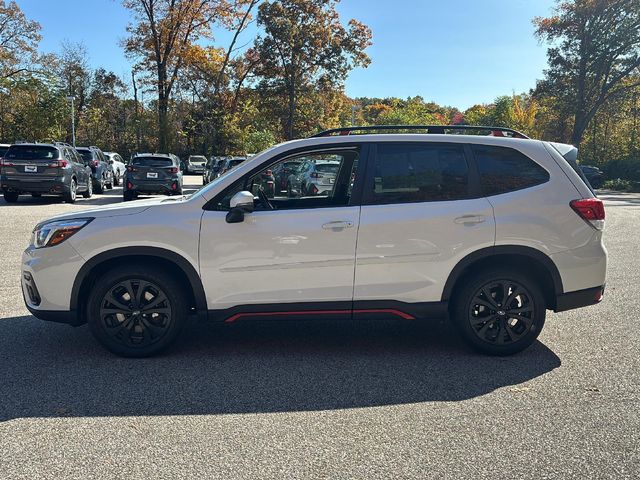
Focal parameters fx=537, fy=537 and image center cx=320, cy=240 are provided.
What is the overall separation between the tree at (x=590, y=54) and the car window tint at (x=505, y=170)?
3662cm

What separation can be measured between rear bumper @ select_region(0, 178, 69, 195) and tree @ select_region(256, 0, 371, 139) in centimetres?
2105

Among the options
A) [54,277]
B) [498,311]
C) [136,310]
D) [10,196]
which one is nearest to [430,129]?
[498,311]

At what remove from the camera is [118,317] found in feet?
14.6

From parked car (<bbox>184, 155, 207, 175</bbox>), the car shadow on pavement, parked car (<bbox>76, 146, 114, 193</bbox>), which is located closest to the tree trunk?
parked car (<bbox>184, 155, 207, 175</bbox>)

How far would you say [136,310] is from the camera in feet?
14.6

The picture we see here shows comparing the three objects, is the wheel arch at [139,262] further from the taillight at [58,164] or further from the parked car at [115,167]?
the parked car at [115,167]

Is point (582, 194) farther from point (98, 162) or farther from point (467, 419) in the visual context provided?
point (98, 162)

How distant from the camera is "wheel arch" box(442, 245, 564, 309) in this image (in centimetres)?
451

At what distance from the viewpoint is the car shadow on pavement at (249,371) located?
3732 mm

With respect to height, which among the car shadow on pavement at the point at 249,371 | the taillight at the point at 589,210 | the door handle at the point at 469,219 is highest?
A: the taillight at the point at 589,210

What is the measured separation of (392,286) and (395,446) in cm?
155

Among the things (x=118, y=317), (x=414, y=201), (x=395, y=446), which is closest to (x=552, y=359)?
(x=414, y=201)

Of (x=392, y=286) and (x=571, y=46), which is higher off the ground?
(x=571, y=46)

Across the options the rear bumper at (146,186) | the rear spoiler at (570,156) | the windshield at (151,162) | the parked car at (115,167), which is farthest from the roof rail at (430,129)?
the parked car at (115,167)
